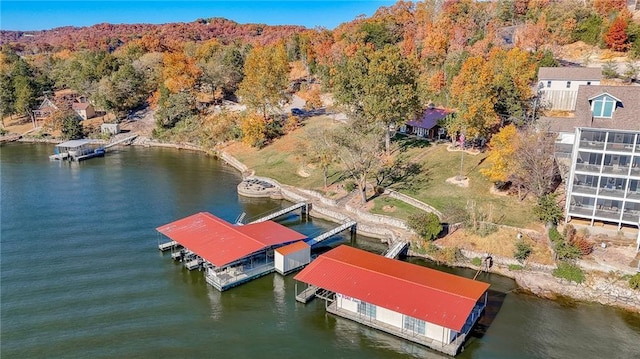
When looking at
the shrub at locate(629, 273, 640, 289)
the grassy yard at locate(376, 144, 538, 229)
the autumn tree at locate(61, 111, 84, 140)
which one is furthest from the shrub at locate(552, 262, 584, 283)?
the autumn tree at locate(61, 111, 84, 140)

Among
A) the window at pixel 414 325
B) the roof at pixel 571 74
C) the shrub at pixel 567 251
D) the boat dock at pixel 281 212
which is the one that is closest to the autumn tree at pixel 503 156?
the shrub at pixel 567 251

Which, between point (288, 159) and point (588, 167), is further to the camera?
point (288, 159)


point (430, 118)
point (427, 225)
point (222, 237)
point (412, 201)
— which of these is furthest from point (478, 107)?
point (222, 237)

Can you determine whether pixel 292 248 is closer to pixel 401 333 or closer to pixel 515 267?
pixel 401 333

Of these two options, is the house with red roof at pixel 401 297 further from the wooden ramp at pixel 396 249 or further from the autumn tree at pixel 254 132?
the autumn tree at pixel 254 132

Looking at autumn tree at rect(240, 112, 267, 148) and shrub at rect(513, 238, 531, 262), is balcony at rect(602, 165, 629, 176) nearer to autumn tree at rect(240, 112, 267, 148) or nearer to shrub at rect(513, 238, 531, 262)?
shrub at rect(513, 238, 531, 262)

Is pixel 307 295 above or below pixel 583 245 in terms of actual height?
below

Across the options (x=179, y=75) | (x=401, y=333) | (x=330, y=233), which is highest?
(x=179, y=75)
